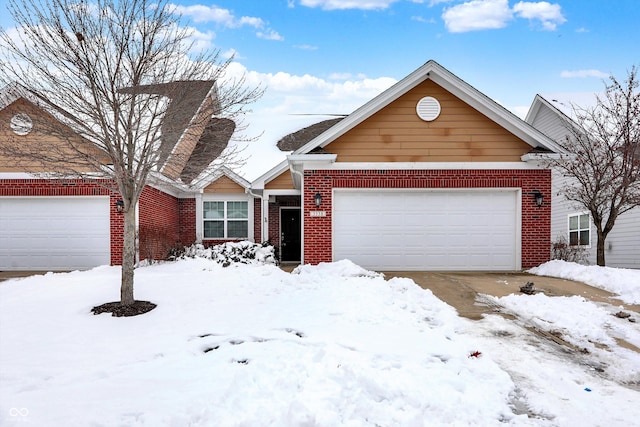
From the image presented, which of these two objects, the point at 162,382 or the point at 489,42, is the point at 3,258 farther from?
the point at 489,42

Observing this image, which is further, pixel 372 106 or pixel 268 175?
pixel 268 175

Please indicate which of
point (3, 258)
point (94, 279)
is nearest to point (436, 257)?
point (94, 279)

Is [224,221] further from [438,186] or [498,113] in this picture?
[498,113]

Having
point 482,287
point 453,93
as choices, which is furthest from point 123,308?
point 453,93

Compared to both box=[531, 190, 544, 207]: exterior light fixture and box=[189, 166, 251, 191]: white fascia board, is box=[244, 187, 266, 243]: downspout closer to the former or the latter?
box=[189, 166, 251, 191]: white fascia board

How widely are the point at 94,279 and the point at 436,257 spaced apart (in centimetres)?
852

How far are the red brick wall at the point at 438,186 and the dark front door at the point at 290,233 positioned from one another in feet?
20.0

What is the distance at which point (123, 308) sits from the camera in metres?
6.66

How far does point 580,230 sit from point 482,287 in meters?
8.76

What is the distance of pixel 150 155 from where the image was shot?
22.8 ft

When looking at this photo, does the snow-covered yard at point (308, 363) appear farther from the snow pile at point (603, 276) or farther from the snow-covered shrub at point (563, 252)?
the snow-covered shrub at point (563, 252)

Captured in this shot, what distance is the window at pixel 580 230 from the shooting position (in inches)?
571

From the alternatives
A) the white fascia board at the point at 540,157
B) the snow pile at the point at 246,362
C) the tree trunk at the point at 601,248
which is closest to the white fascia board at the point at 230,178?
the snow pile at the point at 246,362

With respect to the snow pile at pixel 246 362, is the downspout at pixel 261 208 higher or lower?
higher
